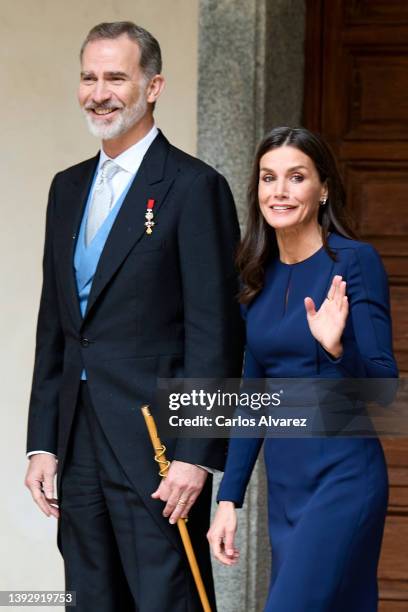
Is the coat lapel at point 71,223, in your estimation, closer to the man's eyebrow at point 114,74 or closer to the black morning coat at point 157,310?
the black morning coat at point 157,310

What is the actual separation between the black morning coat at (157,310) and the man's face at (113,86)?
156 mm

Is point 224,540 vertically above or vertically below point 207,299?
below

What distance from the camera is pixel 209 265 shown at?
4.33m

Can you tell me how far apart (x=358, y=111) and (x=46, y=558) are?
2.07 m

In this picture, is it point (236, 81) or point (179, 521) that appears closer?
point (179, 521)

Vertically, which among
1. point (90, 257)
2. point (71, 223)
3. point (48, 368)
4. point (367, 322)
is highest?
point (71, 223)

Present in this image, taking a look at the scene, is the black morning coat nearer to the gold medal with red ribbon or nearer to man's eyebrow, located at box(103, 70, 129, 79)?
the gold medal with red ribbon

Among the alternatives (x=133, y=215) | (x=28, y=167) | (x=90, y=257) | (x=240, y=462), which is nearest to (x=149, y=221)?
(x=133, y=215)

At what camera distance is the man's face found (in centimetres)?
436

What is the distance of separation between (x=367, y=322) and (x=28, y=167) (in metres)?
2.28

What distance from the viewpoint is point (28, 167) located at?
5.85m

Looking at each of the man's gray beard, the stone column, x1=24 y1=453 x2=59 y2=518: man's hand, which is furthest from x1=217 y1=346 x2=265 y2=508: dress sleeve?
the stone column

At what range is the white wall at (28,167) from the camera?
5.82 m

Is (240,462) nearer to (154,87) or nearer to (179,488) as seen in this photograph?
(179,488)
